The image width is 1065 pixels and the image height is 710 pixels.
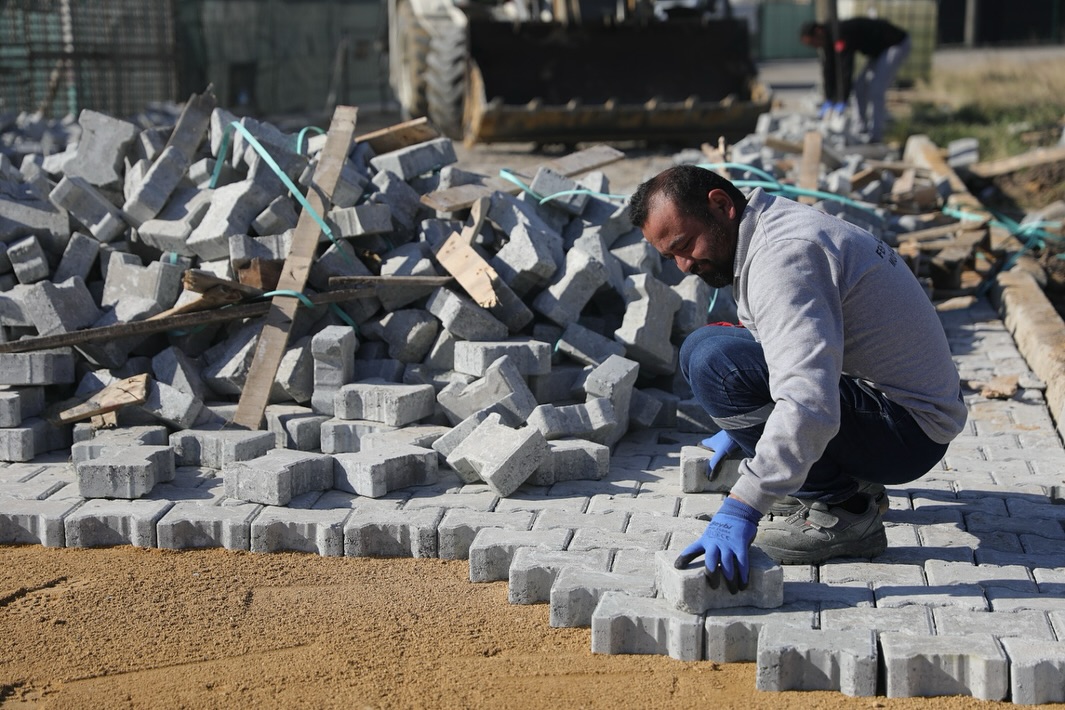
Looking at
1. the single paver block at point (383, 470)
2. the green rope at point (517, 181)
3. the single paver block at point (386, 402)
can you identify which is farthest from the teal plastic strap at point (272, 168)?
the single paver block at point (383, 470)

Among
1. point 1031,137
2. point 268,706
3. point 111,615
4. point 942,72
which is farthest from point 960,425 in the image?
point 942,72

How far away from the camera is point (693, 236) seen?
11.6 feet

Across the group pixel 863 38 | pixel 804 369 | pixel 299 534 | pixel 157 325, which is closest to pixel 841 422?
pixel 804 369

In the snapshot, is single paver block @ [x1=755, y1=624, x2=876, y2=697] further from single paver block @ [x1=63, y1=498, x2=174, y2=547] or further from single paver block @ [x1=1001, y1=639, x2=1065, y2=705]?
single paver block @ [x1=63, y1=498, x2=174, y2=547]

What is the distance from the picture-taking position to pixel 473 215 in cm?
601

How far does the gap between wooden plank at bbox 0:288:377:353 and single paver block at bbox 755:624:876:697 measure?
3.03 m

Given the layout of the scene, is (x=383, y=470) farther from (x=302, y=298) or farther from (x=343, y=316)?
(x=343, y=316)

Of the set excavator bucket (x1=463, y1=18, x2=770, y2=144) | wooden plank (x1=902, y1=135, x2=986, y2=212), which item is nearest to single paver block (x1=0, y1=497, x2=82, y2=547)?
wooden plank (x1=902, y1=135, x2=986, y2=212)

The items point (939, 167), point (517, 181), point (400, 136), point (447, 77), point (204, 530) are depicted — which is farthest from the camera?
point (447, 77)

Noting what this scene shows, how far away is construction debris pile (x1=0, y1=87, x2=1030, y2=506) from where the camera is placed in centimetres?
496

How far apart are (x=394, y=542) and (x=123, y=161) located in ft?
11.6

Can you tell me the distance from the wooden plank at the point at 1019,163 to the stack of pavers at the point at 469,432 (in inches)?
216

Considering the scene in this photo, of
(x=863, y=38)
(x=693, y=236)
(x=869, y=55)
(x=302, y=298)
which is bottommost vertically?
(x=302, y=298)

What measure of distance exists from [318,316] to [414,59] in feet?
30.3
